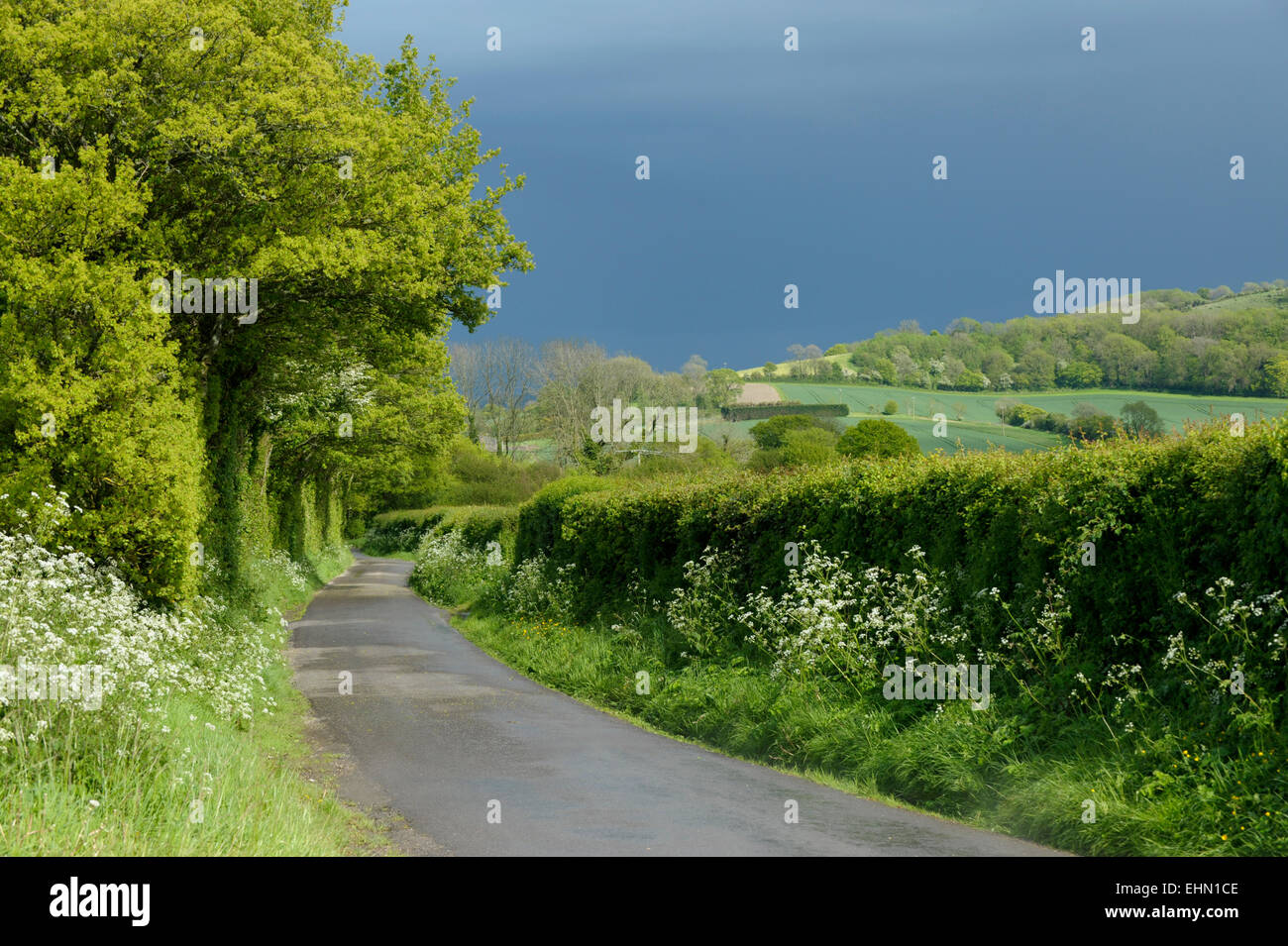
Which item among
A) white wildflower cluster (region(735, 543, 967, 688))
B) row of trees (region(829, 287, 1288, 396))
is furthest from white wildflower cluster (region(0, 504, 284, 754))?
row of trees (region(829, 287, 1288, 396))

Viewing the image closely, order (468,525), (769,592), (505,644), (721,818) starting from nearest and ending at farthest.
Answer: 1. (721,818)
2. (769,592)
3. (505,644)
4. (468,525)

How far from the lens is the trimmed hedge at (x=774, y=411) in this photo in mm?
99938

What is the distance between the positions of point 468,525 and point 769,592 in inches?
1309

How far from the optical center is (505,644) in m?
20.7

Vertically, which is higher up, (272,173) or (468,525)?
(272,173)

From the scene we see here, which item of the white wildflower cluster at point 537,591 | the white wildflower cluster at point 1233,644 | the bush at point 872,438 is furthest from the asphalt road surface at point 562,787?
the bush at point 872,438

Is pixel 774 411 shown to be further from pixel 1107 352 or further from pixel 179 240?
pixel 179 240

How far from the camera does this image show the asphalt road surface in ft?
24.4

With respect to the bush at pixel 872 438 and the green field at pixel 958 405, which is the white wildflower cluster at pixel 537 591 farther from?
the green field at pixel 958 405

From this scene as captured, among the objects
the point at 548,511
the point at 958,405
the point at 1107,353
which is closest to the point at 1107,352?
the point at 1107,353

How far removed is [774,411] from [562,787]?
93.9 m

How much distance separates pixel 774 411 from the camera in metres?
102
